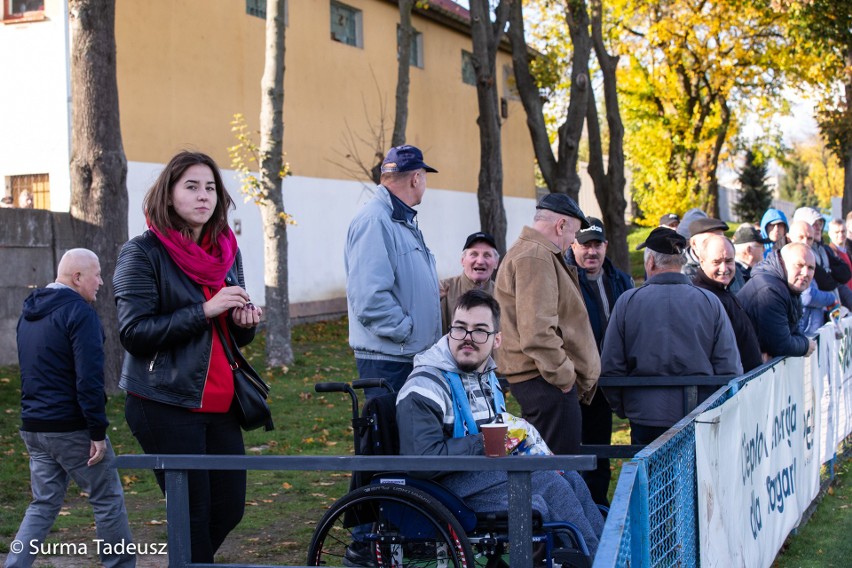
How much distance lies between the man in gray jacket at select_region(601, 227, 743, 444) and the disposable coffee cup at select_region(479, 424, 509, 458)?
2711 mm

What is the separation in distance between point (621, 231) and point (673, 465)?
66.3ft

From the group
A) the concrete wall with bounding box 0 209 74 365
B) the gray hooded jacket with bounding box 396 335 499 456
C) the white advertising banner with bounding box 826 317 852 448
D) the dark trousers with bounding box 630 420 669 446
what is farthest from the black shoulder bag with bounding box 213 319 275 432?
the concrete wall with bounding box 0 209 74 365

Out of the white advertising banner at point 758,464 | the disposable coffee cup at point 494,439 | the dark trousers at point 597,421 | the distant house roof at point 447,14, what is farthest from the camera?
the distant house roof at point 447,14

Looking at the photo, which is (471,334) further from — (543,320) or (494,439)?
(494,439)

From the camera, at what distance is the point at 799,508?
771cm

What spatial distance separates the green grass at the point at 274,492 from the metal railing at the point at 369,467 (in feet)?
8.25

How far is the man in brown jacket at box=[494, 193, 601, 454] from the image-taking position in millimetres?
6035

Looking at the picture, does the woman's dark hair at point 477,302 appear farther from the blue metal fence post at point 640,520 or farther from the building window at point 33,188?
the building window at point 33,188

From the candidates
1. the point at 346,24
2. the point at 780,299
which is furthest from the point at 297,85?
the point at 780,299

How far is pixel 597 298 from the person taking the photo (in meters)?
7.87

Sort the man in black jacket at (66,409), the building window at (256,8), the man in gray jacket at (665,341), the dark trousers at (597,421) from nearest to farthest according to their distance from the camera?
the man in black jacket at (66,409) → the man in gray jacket at (665,341) → the dark trousers at (597,421) → the building window at (256,8)

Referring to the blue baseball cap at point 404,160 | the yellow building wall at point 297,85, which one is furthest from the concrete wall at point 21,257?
the blue baseball cap at point 404,160

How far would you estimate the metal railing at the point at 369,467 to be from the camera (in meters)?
3.92

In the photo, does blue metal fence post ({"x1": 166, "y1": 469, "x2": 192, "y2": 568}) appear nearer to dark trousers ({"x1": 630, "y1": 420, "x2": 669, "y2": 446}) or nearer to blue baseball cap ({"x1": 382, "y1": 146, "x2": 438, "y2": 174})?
blue baseball cap ({"x1": 382, "y1": 146, "x2": 438, "y2": 174})
